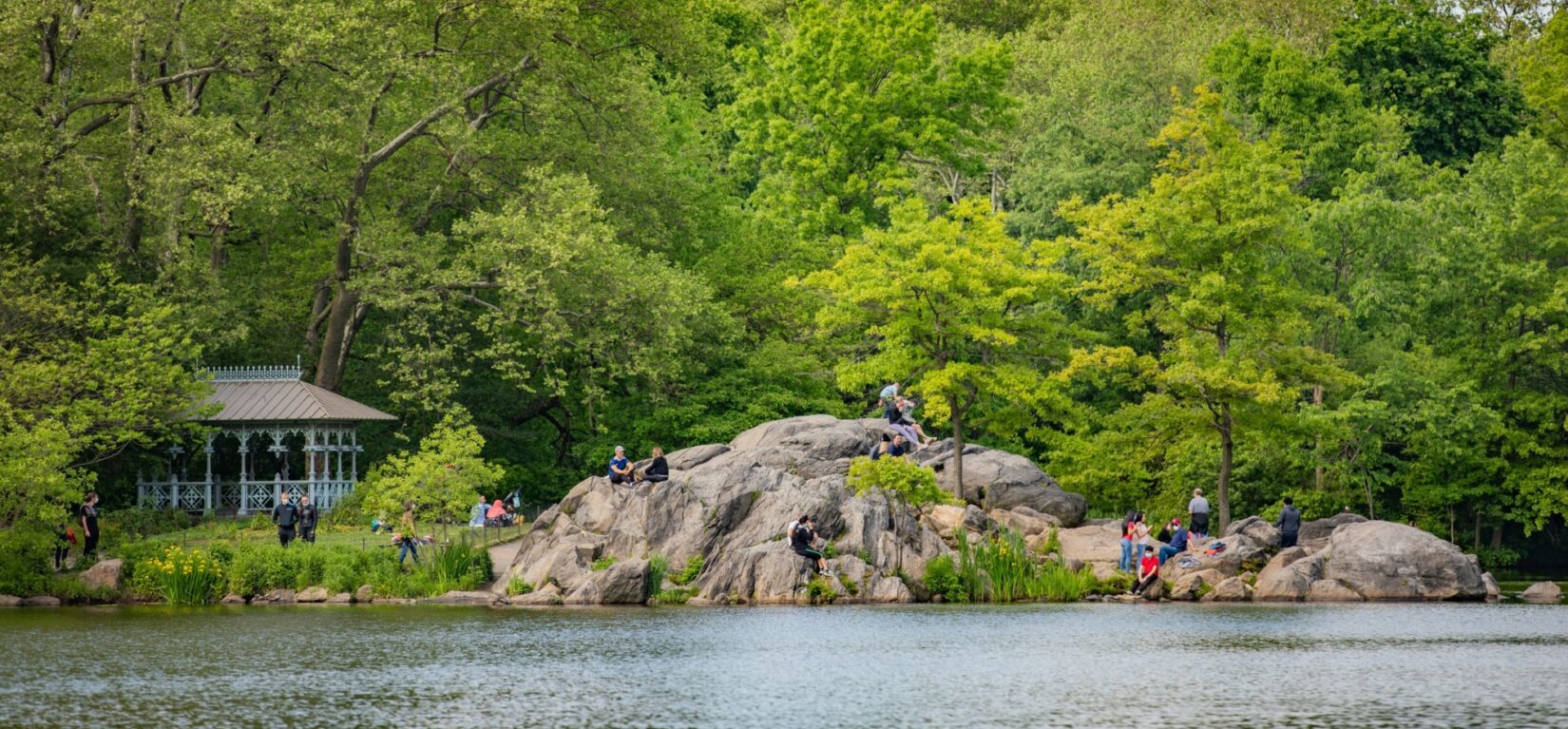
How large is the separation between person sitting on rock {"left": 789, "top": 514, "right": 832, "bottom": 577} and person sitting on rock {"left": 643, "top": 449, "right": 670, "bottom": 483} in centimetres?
414

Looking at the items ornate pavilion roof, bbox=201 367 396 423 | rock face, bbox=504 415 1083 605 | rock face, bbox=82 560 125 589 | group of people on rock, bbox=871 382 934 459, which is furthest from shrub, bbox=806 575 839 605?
ornate pavilion roof, bbox=201 367 396 423

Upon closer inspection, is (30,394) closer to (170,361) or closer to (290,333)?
(170,361)

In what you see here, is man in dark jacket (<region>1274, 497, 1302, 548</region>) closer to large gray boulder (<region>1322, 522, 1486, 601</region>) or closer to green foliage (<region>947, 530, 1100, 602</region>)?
large gray boulder (<region>1322, 522, 1486, 601</region>)

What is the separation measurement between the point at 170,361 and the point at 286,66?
29.7 ft

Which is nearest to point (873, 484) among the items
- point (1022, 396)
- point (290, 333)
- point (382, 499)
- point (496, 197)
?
point (1022, 396)

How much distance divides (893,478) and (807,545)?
Result: 3.16m

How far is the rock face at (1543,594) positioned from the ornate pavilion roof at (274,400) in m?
29.9

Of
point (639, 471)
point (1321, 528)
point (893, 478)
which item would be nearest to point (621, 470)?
point (639, 471)

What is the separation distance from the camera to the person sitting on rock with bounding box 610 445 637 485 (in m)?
43.2

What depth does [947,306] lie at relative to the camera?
49.7 m

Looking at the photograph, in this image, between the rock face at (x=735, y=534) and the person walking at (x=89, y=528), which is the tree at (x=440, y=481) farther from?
the person walking at (x=89, y=528)

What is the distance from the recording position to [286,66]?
49.4m

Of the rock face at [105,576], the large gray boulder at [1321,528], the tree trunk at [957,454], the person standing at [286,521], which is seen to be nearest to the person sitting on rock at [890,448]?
the tree trunk at [957,454]

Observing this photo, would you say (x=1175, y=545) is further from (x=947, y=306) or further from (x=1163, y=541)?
(x=947, y=306)
